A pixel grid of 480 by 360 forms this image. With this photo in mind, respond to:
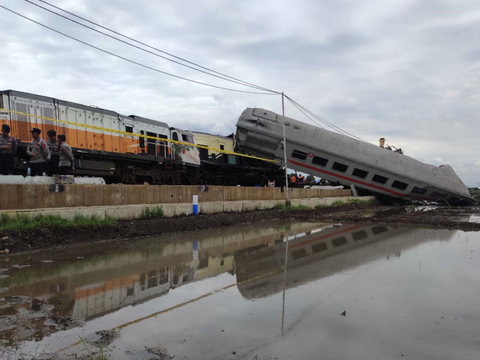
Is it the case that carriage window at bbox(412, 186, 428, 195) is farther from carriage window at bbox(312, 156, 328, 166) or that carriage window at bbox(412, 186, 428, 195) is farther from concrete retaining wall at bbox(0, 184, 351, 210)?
concrete retaining wall at bbox(0, 184, 351, 210)

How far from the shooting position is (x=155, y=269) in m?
6.88

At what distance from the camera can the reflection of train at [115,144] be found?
13.7 metres

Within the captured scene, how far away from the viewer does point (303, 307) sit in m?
4.84


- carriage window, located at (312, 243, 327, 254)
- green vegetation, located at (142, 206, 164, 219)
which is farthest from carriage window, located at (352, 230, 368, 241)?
green vegetation, located at (142, 206, 164, 219)

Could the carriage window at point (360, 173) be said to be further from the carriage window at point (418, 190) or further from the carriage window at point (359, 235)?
the carriage window at point (359, 235)

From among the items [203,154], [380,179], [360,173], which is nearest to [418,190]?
[380,179]

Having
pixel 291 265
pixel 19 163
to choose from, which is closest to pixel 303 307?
pixel 291 265

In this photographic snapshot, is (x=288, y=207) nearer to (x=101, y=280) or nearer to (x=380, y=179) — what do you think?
(x=380, y=179)

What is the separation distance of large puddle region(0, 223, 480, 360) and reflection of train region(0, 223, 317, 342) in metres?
0.02

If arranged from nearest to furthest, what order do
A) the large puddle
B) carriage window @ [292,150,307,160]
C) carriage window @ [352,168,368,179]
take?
the large puddle, carriage window @ [292,150,307,160], carriage window @ [352,168,368,179]

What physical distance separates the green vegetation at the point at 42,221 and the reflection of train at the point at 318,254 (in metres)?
3.95

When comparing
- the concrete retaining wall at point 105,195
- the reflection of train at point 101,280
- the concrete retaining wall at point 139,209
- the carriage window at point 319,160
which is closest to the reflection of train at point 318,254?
the reflection of train at point 101,280

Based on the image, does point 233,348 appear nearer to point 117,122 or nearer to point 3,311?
point 3,311

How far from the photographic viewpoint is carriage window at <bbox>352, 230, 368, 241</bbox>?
11.1m
